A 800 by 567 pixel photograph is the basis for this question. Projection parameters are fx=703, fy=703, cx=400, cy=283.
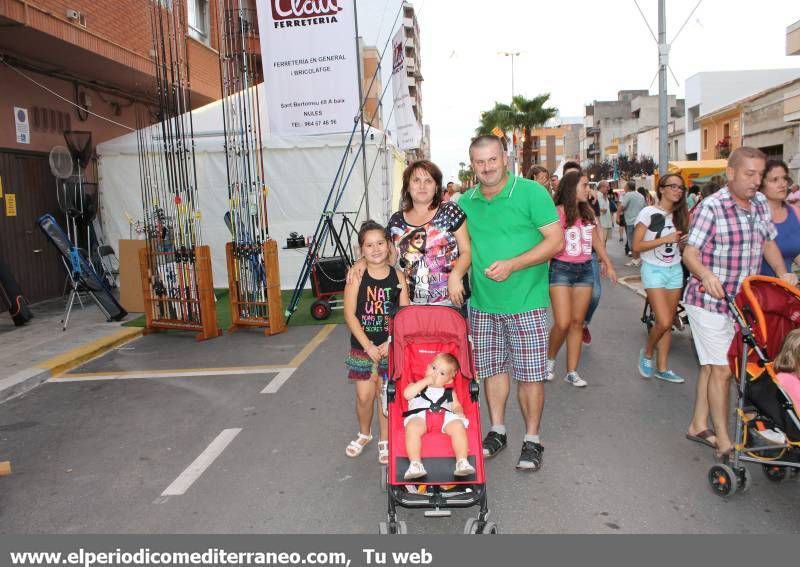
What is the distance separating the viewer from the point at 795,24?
90.7ft

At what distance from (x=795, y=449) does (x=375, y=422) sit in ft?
9.89

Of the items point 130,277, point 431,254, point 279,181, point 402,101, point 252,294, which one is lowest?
point 252,294

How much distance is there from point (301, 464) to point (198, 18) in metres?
17.4

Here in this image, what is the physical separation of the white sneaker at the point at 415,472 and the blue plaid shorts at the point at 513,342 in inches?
50.4

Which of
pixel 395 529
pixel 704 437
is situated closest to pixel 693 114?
pixel 704 437

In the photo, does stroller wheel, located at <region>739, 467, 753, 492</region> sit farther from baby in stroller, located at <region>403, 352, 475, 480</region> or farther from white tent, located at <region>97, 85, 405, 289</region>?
white tent, located at <region>97, 85, 405, 289</region>

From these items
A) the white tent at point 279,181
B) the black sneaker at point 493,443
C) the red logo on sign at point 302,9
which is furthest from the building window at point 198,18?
the black sneaker at point 493,443

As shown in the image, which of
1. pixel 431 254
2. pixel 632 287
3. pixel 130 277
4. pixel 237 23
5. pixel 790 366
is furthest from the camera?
pixel 632 287

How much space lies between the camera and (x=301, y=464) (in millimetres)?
4824

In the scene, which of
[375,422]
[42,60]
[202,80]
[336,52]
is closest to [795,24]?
[202,80]

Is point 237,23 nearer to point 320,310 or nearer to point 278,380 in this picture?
point 320,310

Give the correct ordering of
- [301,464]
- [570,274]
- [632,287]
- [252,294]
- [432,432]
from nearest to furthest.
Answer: [432,432]
[301,464]
[570,274]
[252,294]
[632,287]

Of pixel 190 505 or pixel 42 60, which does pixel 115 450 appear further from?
pixel 42 60

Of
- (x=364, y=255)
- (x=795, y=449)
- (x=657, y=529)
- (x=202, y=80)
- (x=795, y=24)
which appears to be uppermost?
(x=795, y=24)
